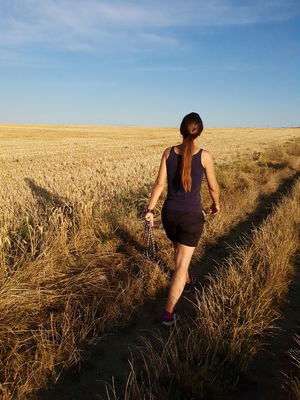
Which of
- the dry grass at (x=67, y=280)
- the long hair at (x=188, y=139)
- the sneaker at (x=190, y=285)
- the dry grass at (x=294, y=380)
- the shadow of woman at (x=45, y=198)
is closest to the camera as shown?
the dry grass at (x=294, y=380)

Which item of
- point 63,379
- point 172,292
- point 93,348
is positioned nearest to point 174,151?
point 172,292

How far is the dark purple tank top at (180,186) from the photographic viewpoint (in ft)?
10.8

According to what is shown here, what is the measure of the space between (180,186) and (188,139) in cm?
46

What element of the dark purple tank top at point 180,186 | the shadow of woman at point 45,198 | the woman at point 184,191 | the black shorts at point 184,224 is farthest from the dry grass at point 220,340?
the shadow of woman at point 45,198

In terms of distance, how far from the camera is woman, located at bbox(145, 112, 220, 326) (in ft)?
10.6

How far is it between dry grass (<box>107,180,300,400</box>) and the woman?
341 millimetres

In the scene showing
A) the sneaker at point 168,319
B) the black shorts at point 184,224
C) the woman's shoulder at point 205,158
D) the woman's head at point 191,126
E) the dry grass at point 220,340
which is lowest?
the sneaker at point 168,319

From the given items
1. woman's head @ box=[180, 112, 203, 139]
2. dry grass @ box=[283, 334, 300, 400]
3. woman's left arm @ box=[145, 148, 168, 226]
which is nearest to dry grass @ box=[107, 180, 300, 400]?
dry grass @ box=[283, 334, 300, 400]

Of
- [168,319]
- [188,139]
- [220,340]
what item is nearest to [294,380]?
[220,340]

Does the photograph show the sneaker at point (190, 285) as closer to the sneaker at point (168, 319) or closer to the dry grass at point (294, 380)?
the sneaker at point (168, 319)

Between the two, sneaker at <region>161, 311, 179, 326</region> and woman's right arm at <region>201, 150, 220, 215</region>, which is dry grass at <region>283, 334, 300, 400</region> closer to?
sneaker at <region>161, 311, 179, 326</region>

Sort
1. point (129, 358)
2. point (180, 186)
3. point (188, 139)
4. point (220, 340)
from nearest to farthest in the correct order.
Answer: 1. point (220, 340)
2. point (129, 358)
3. point (188, 139)
4. point (180, 186)

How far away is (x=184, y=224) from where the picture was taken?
11.2 ft

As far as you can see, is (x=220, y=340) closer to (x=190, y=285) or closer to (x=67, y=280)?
(x=190, y=285)
